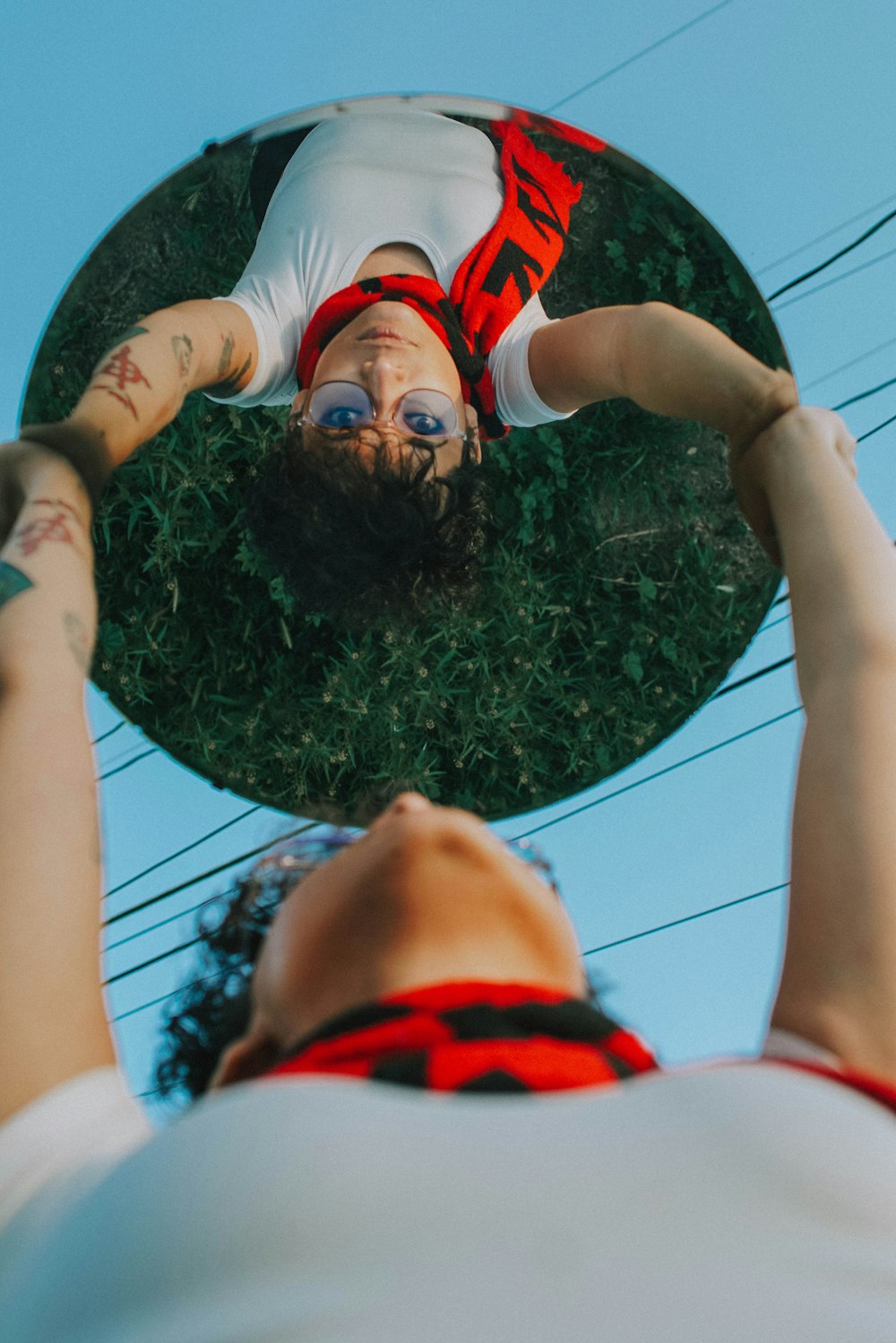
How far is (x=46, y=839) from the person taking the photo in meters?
1.42

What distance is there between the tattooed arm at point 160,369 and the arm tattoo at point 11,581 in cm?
50

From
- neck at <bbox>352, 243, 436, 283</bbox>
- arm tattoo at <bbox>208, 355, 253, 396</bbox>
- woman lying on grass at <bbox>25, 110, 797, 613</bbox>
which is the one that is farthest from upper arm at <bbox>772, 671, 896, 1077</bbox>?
neck at <bbox>352, 243, 436, 283</bbox>

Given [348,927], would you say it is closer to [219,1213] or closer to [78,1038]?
[78,1038]

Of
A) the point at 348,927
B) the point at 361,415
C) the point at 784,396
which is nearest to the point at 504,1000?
the point at 348,927

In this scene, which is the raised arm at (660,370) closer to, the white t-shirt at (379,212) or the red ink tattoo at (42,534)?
the white t-shirt at (379,212)

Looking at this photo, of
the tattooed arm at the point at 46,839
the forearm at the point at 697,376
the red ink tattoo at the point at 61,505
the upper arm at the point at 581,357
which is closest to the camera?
the tattooed arm at the point at 46,839

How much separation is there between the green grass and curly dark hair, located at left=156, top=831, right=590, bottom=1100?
38.9 inches

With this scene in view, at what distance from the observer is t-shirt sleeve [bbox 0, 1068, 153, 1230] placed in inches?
46.5

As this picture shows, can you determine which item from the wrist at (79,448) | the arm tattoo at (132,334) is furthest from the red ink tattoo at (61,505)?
the arm tattoo at (132,334)

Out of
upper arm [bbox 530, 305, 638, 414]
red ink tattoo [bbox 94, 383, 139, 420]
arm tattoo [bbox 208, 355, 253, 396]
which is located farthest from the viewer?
arm tattoo [bbox 208, 355, 253, 396]

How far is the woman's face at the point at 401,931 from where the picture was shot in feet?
4.88

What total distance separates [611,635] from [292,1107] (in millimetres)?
2680

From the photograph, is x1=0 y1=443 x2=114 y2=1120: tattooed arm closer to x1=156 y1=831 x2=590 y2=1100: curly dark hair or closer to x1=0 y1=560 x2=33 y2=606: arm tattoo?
x1=0 y1=560 x2=33 y2=606: arm tattoo

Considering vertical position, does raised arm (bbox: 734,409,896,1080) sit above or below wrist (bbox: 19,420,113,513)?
below
